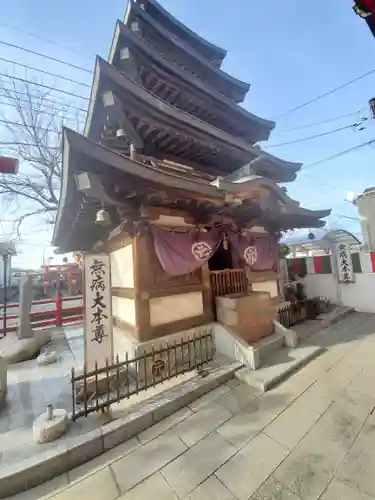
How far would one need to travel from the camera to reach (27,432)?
371 centimetres

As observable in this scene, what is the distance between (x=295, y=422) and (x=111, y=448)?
2.97m

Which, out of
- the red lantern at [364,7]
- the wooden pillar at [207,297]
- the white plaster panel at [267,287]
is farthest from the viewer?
the white plaster panel at [267,287]

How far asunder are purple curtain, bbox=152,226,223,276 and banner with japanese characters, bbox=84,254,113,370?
4.93ft

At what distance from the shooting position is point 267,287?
9109 millimetres

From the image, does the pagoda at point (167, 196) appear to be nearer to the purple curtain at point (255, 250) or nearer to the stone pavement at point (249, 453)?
the purple curtain at point (255, 250)

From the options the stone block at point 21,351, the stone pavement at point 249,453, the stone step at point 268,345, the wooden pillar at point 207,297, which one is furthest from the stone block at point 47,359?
the stone step at point 268,345

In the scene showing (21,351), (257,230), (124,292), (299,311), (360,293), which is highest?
(257,230)

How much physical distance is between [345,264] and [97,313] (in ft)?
39.9

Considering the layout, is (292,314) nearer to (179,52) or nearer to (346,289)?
(346,289)

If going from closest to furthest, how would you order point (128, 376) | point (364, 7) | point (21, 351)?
1. point (364, 7)
2. point (128, 376)
3. point (21, 351)

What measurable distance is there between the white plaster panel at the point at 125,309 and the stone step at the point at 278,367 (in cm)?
294

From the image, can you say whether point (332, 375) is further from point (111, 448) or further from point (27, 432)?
point (27, 432)

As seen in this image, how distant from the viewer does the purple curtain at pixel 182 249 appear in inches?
231

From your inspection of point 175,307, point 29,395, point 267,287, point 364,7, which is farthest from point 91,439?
point 267,287
